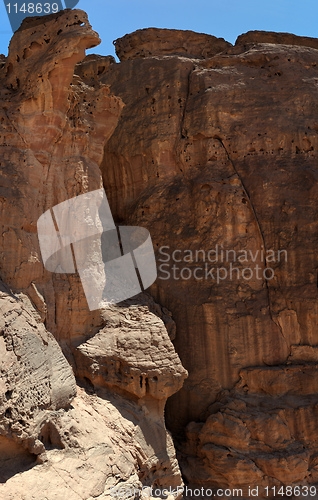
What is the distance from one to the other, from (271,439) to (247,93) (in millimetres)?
8513

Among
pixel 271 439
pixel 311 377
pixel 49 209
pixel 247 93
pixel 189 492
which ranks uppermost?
pixel 247 93

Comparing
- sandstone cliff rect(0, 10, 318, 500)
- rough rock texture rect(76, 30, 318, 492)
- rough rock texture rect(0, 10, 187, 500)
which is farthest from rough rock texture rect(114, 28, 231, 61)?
rough rock texture rect(0, 10, 187, 500)

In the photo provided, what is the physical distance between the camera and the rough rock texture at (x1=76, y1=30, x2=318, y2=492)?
39.3 feet

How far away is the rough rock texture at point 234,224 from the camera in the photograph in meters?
12.0

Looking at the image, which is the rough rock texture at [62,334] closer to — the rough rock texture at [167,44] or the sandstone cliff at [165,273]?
the sandstone cliff at [165,273]

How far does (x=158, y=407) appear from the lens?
10.6 metres

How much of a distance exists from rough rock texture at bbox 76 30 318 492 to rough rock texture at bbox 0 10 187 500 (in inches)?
69.8

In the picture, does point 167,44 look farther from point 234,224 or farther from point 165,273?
point 165,273

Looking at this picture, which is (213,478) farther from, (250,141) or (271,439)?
(250,141)

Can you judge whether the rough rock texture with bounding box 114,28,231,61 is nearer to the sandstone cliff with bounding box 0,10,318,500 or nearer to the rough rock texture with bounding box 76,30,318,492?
the sandstone cliff with bounding box 0,10,318,500

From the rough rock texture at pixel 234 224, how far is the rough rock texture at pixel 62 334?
1773mm

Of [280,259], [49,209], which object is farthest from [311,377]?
[49,209]

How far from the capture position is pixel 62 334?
10.3m

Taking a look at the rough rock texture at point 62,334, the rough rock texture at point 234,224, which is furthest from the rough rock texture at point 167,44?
the rough rock texture at point 62,334
